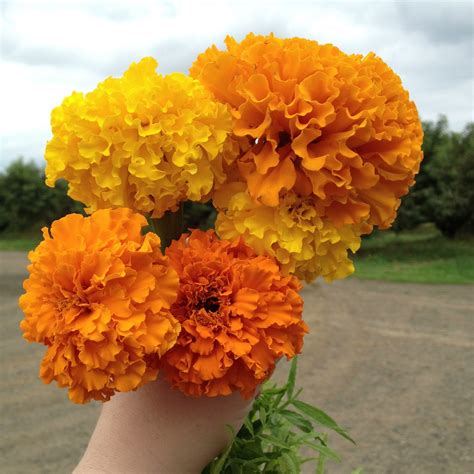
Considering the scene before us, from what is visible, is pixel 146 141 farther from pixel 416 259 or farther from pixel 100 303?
pixel 416 259

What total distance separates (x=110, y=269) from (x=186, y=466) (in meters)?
0.62

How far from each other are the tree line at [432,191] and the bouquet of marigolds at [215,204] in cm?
940

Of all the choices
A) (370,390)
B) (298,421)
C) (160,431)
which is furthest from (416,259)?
(160,431)

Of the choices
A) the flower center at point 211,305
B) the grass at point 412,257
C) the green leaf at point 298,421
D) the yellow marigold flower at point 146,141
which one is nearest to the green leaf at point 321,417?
the green leaf at point 298,421

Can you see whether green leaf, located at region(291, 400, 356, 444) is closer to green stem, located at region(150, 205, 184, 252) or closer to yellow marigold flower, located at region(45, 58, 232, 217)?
green stem, located at region(150, 205, 184, 252)

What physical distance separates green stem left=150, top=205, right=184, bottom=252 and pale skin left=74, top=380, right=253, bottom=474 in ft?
1.09

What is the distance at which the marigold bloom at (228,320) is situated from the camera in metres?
1.34

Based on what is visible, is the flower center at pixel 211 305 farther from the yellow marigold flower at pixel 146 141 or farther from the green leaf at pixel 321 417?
the green leaf at pixel 321 417

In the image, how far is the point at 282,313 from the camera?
4.52 feet

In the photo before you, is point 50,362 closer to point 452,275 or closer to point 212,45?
point 212,45

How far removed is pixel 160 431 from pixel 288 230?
584mm

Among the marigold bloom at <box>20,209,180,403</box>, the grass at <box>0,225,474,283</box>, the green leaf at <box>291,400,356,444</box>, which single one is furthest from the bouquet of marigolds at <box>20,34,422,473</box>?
the grass at <box>0,225,474,283</box>

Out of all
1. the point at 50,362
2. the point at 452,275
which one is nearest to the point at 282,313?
the point at 50,362

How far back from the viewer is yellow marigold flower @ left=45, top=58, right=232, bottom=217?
54.3 inches
